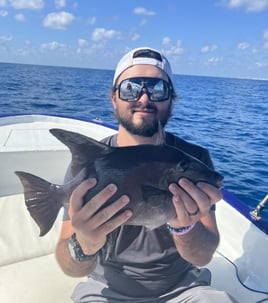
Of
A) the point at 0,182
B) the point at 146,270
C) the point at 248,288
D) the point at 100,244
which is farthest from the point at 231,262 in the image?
the point at 0,182

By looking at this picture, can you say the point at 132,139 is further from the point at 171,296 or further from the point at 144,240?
the point at 171,296

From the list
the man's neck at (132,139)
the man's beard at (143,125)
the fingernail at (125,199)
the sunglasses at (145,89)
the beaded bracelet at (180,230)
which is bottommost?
the beaded bracelet at (180,230)

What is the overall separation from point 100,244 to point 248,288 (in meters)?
1.79

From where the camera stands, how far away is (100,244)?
1.92m

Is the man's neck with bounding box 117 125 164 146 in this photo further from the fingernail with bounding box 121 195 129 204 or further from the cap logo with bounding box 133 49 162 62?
the fingernail with bounding box 121 195 129 204

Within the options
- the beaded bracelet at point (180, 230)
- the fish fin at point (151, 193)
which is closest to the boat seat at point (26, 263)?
the beaded bracelet at point (180, 230)

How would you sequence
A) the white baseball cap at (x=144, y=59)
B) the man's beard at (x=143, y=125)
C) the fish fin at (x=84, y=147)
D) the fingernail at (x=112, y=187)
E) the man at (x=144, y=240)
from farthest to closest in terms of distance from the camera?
the white baseball cap at (x=144, y=59), the man's beard at (x=143, y=125), the man at (x=144, y=240), the fish fin at (x=84, y=147), the fingernail at (x=112, y=187)

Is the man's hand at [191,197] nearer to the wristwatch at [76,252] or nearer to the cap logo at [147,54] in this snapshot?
the wristwatch at [76,252]

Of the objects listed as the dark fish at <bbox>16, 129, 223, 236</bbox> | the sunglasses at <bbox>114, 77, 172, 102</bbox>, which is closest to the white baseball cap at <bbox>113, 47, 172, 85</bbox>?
the sunglasses at <bbox>114, 77, 172, 102</bbox>

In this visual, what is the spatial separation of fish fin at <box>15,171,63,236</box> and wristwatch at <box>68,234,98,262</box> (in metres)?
0.33

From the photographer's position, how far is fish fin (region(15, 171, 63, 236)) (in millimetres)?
1780

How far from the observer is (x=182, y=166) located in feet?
5.62

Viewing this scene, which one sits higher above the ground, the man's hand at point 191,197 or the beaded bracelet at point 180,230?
the man's hand at point 191,197

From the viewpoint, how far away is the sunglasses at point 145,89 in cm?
247
